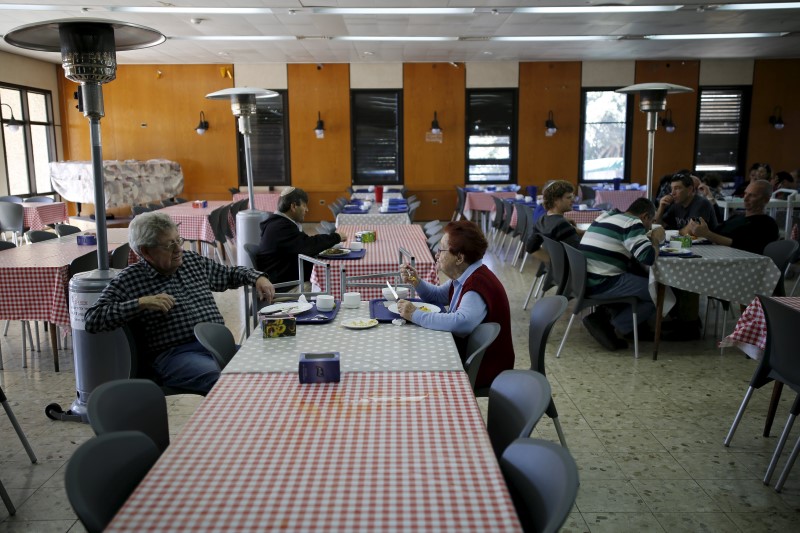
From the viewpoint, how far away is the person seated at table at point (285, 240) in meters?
4.76

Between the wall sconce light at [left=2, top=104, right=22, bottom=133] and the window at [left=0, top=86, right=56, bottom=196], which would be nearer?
the wall sconce light at [left=2, top=104, right=22, bottom=133]

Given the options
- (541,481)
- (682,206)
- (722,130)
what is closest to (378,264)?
(541,481)

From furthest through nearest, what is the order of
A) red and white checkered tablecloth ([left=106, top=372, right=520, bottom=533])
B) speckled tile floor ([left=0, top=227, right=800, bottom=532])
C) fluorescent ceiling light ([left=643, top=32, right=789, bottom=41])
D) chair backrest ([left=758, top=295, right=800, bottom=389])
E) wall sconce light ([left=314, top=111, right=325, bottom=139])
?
wall sconce light ([left=314, top=111, right=325, bottom=139]) < fluorescent ceiling light ([left=643, top=32, right=789, bottom=41]) < chair backrest ([left=758, top=295, right=800, bottom=389]) < speckled tile floor ([left=0, top=227, right=800, bottom=532]) < red and white checkered tablecloth ([left=106, top=372, right=520, bottom=533])

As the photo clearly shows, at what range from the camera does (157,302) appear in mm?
2834

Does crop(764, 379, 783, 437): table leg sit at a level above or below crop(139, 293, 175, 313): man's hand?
below

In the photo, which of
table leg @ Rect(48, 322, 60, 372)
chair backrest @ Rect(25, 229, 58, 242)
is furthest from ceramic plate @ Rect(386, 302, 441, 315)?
chair backrest @ Rect(25, 229, 58, 242)

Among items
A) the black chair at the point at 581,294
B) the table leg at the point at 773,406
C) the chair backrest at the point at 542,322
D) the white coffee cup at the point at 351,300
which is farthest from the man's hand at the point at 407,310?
the black chair at the point at 581,294

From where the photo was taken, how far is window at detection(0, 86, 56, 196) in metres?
11.2

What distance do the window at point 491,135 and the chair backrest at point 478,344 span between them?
36.3ft

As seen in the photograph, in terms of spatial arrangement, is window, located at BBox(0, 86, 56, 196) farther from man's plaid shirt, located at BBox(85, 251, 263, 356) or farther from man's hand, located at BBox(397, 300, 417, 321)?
man's hand, located at BBox(397, 300, 417, 321)

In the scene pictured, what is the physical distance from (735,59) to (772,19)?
4268mm

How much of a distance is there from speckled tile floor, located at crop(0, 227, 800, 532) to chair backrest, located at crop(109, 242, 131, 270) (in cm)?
78

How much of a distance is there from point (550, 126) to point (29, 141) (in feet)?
32.1

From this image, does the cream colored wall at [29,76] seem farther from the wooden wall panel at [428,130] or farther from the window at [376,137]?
the wooden wall panel at [428,130]
